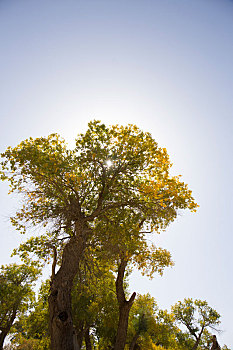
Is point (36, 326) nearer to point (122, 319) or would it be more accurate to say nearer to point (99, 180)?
point (122, 319)

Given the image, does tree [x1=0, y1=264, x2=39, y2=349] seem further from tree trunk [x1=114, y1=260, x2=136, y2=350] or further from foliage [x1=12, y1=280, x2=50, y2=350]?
tree trunk [x1=114, y1=260, x2=136, y2=350]

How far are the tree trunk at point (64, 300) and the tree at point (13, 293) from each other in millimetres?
14961

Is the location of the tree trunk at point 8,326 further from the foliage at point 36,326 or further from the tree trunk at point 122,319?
the tree trunk at point 122,319

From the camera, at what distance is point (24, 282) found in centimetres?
2211

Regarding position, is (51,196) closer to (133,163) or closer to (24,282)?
(133,163)

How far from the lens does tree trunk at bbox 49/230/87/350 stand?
7.20 m

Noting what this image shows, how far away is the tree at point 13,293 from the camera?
19672 mm

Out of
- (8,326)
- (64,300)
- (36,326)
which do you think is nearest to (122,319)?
(64,300)

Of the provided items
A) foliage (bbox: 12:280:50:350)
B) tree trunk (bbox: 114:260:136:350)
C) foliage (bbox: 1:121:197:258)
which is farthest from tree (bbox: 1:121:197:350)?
foliage (bbox: 12:280:50:350)

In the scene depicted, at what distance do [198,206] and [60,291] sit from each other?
7766 millimetres

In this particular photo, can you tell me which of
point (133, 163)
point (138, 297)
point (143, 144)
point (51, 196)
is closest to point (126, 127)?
point (143, 144)

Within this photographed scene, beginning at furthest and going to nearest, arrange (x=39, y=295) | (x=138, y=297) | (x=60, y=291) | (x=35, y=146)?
(x=138, y=297), (x=39, y=295), (x=35, y=146), (x=60, y=291)

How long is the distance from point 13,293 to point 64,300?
1680cm

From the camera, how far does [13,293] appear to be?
66.0 feet
